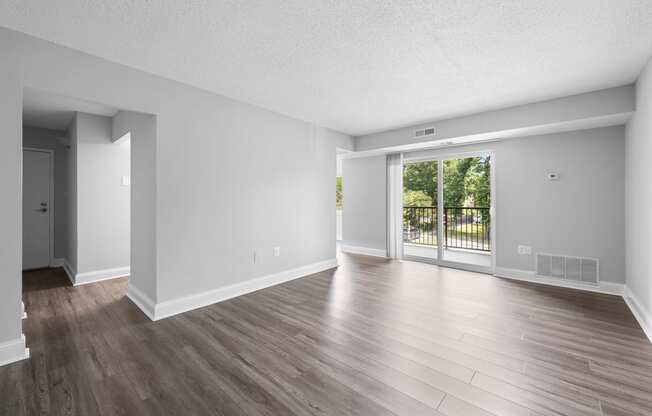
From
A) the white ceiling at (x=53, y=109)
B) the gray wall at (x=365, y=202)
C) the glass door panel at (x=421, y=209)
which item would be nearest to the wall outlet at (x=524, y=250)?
the glass door panel at (x=421, y=209)

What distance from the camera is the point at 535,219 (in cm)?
429

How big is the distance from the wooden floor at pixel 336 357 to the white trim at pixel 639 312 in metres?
0.10

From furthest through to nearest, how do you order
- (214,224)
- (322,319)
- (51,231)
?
1. (51,231)
2. (214,224)
3. (322,319)

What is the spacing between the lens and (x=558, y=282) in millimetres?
4098

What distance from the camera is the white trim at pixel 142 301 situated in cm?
291

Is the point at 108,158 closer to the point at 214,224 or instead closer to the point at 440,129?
the point at 214,224

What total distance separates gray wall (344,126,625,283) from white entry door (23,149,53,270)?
7.61 meters

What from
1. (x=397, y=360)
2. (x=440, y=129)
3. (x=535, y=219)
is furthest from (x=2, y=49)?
(x=535, y=219)

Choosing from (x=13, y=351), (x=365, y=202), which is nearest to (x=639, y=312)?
(x=365, y=202)

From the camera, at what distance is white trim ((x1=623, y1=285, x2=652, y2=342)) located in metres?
2.53

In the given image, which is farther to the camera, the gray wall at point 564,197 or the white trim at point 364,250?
the white trim at point 364,250

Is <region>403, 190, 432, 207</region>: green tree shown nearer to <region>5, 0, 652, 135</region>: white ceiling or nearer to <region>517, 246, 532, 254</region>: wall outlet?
<region>517, 246, 532, 254</region>: wall outlet

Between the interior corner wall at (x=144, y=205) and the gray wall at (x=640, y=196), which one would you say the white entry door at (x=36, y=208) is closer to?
the interior corner wall at (x=144, y=205)

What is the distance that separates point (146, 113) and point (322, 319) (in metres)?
2.79
